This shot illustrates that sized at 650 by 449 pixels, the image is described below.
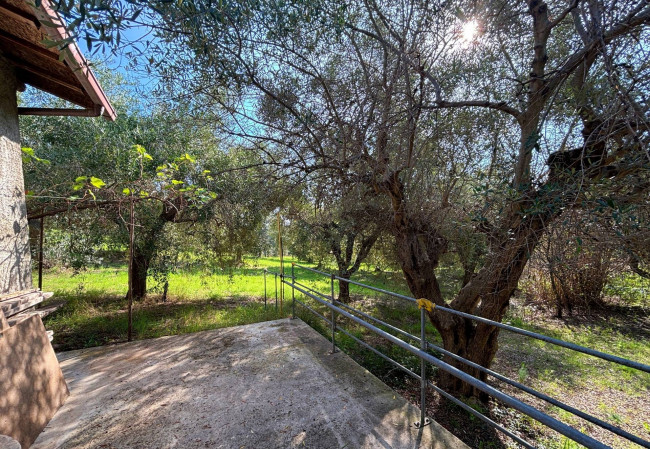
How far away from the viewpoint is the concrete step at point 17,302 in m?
2.31

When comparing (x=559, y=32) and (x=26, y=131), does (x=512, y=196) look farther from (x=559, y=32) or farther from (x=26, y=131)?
(x=26, y=131)

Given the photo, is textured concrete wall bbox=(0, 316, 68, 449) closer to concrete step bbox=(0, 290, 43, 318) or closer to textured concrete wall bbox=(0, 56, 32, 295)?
concrete step bbox=(0, 290, 43, 318)

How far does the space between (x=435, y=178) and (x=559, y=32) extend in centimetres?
243

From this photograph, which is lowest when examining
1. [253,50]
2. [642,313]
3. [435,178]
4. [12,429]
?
[642,313]

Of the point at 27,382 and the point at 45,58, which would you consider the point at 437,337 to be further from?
the point at 45,58

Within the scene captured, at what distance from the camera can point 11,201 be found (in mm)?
2639

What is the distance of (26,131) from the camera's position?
5.39 m

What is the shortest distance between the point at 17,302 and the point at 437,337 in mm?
7580

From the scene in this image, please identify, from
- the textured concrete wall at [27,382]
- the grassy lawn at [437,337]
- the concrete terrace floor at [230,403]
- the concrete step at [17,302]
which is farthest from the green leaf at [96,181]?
the grassy lawn at [437,337]

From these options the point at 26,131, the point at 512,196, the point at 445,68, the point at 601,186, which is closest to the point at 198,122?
the point at 26,131

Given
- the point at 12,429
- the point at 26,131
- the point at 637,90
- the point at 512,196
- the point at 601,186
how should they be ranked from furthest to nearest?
the point at 26,131 → the point at 512,196 → the point at 601,186 → the point at 637,90 → the point at 12,429

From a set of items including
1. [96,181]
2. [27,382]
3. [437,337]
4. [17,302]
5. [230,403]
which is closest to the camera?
[27,382]

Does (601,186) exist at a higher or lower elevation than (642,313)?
higher

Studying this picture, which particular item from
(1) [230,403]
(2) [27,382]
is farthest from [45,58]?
(1) [230,403]
